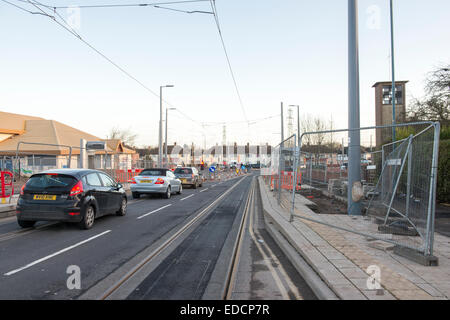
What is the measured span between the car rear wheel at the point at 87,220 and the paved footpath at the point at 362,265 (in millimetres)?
4661

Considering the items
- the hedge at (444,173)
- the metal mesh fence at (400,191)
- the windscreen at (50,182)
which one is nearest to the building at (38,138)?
the windscreen at (50,182)

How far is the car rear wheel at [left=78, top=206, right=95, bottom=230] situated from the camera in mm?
7842

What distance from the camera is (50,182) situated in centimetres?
780

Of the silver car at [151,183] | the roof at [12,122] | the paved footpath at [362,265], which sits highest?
the roof at [12,122]

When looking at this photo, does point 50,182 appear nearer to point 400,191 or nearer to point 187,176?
point 400,191

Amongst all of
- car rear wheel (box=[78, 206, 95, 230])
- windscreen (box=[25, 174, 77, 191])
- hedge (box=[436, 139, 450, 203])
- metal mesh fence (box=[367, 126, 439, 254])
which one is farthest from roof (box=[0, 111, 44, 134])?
hedge (box=[436, 139, 450, 203])

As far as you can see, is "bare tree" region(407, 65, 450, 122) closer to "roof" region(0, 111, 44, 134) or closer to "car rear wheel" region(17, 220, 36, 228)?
"car rear wheel" region(17, 220, 36, 228)

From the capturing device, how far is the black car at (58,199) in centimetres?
752

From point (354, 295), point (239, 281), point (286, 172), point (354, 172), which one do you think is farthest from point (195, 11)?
point (354, 295)

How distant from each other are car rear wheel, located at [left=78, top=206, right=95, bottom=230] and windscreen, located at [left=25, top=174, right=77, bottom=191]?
76 centimetres

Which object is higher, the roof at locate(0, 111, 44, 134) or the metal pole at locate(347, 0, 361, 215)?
the roof at locate(0, 111, 44, 134)

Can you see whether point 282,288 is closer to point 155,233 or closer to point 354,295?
point 354,295

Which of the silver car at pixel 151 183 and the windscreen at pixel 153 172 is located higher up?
the windscreen at pixel 153 172

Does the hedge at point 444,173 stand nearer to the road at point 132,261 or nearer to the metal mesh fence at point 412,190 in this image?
the metal mesh fence at point 412,190
